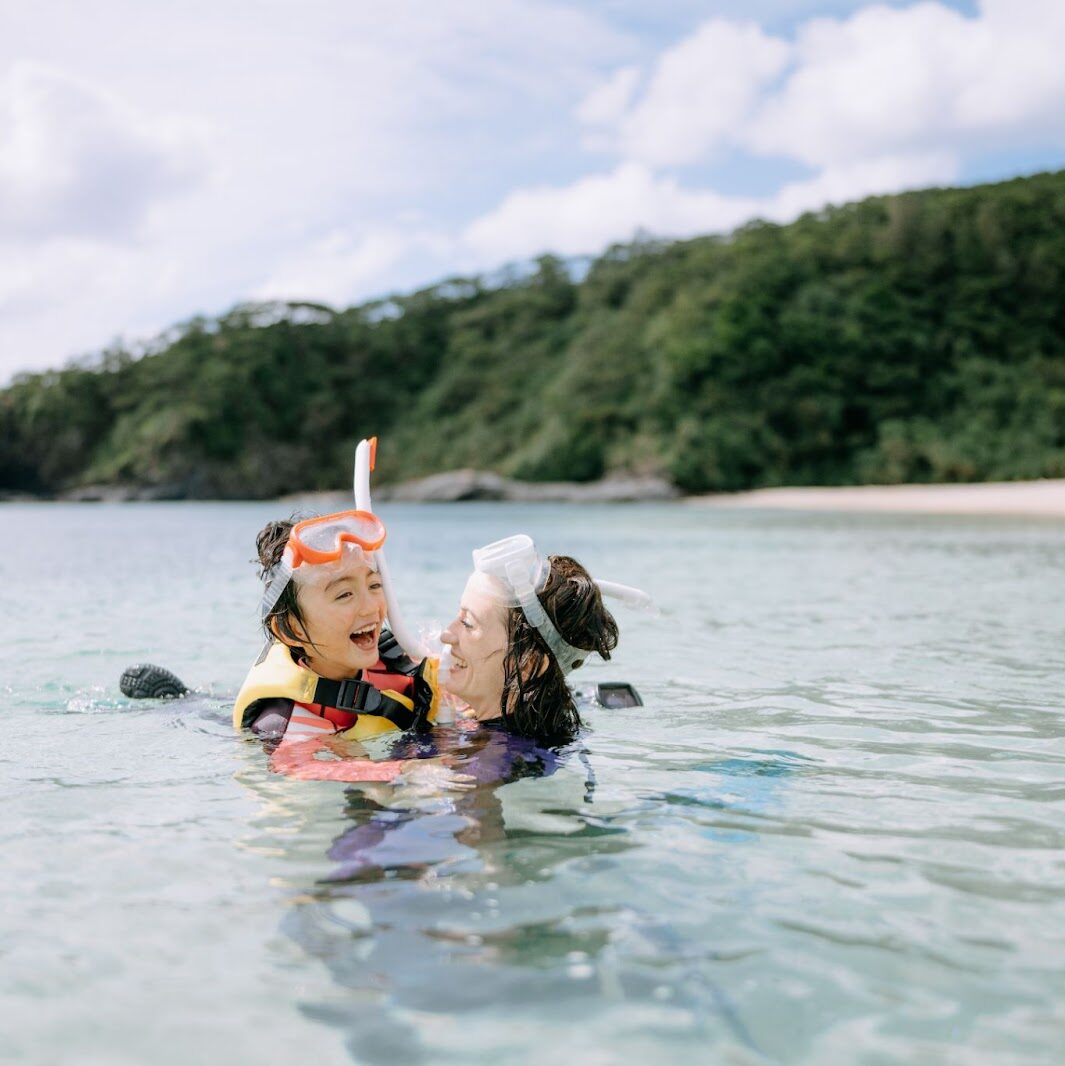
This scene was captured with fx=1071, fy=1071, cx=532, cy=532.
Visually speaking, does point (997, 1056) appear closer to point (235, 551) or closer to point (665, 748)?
point (665, 748)

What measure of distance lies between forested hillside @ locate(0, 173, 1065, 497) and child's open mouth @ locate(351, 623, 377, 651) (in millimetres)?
47541

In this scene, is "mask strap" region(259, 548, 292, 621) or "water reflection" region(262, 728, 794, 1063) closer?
"water reflection" region(262, 728, 794, 1063)

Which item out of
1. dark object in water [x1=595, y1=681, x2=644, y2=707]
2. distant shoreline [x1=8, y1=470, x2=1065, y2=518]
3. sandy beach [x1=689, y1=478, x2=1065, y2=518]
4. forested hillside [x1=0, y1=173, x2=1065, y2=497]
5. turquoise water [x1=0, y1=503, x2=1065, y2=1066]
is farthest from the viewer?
forested hillside [x1=0, y1=173, x2=1065, y2=497]

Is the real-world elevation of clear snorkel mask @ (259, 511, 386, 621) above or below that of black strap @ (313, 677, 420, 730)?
above

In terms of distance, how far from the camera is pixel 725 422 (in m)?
54.5

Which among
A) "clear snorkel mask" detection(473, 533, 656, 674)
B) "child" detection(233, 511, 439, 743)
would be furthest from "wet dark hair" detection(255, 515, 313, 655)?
"clear snorkel mask" detection(473, 533, 656, 674)

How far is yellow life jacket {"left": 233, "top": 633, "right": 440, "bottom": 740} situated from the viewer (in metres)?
3.79

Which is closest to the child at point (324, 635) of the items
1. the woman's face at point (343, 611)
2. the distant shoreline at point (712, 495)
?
the woman's face at point (343, 611)

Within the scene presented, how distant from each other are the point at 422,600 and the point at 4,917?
7875mm

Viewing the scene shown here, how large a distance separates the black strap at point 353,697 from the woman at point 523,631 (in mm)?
268

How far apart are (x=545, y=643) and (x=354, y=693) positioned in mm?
700

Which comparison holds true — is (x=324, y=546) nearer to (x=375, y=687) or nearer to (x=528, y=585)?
(x=375, y=687)

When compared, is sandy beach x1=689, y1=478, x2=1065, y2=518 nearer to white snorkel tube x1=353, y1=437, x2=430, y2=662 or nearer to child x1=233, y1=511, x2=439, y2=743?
white snorkel tube x1=353, y1=437, x2=430, y2=662

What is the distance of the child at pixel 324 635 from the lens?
3.75 meters
